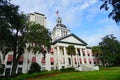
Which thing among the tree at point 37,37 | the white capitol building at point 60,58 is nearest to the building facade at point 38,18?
the white capitol building at point 60,58

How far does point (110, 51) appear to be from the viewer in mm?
67312

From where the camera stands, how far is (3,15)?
1706cm

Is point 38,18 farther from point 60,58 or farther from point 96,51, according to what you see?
point 96,51

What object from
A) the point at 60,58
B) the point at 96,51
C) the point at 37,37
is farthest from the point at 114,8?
the point at 96,51

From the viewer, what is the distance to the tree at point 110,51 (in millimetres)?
65312

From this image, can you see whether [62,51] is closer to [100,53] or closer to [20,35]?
[100,53]

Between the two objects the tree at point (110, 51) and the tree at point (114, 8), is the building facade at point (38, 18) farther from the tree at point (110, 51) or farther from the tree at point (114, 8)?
the tree at point (114, 8)

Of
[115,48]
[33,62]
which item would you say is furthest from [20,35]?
[115,48]

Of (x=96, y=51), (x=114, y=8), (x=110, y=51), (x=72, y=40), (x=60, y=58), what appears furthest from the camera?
(x=110, y=51)

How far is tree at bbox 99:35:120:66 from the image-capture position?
65.3 m

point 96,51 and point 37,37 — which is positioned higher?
point 37,37

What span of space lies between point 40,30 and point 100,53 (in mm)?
38566

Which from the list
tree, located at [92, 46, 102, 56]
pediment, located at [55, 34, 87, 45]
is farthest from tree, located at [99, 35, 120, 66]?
pediment, located at [55, 34, 87, 45]

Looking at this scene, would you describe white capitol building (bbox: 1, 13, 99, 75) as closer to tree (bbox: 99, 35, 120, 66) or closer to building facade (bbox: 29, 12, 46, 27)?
building facade (bbox: 29, 12, 46, 27)
